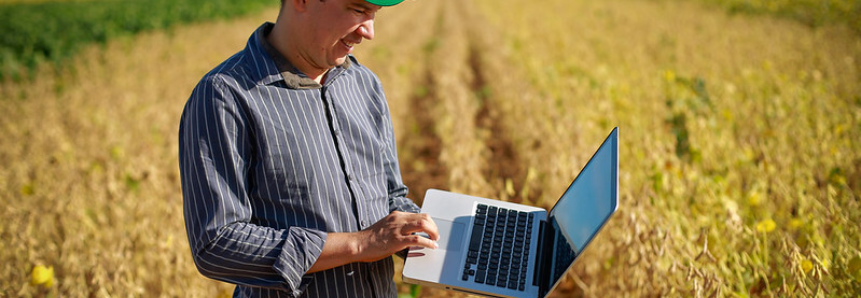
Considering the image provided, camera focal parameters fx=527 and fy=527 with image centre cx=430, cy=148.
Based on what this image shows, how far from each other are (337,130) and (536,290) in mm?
647

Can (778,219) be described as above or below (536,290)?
below

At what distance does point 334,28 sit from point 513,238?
0.79 meters

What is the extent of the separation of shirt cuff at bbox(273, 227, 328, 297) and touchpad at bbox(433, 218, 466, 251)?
0.41m

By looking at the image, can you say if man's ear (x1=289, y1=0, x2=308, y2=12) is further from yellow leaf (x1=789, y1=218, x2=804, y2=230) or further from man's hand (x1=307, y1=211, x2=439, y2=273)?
yellow leaf (x1=789, y1=218, x2=804, y2=230)

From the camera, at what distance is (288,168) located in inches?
46.3

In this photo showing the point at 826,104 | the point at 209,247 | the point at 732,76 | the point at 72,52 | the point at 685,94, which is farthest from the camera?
the point at 72,52

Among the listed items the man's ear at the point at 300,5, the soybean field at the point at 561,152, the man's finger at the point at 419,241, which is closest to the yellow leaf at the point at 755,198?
the soybean field at the point at 561,152

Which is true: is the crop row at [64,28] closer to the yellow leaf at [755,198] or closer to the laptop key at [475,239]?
the laptop key at [475,239]

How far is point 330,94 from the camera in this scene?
1295mm

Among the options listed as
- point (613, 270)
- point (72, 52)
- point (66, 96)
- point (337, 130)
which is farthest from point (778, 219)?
point (72, 52)

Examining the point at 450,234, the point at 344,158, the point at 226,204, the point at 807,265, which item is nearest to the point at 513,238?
the point at 450,234

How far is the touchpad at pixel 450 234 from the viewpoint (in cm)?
146

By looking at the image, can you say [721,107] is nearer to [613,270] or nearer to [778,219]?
[778,219]

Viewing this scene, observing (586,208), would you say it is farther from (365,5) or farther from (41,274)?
(41,274)
